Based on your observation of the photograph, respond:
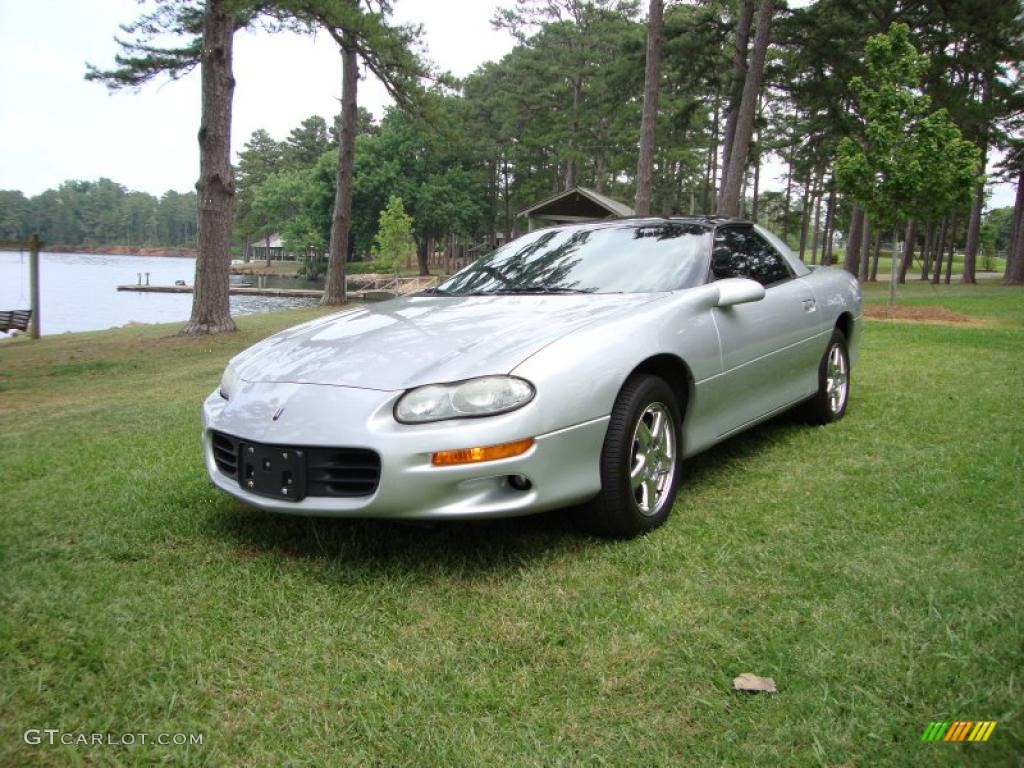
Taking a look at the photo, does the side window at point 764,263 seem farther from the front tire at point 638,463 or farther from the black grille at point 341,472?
the black grille at point 341,472

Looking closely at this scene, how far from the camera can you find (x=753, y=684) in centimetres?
200

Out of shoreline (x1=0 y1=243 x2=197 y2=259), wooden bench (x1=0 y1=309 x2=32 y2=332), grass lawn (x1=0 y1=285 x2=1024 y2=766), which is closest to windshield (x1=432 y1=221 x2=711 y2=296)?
grass lawn (x1=0 y1=285 x2=1024 y2=766)

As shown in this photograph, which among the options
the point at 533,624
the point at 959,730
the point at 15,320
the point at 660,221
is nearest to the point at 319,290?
the point at 15,320

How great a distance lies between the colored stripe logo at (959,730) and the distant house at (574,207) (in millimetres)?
24481

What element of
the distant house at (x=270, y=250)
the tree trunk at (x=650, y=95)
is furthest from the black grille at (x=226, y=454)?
the distant house at (x=270, y=250)

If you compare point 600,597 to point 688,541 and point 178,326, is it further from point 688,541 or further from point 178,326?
point 178,326

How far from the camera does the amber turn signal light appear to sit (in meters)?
2.54

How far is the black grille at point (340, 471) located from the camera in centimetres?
259

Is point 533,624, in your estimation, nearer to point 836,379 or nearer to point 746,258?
point 746,258

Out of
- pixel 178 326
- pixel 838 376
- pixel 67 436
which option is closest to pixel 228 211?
pixel 178 326

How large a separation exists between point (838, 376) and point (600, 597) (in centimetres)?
327

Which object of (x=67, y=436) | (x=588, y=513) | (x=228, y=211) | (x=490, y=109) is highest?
(x=490, y=109)

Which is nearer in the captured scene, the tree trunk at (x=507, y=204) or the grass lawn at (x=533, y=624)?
the grass lawn at (x=533, y=624)

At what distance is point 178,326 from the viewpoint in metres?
15.6
